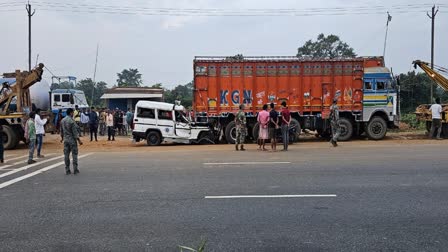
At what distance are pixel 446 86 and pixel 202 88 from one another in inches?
442

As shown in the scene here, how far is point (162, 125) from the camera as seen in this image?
18938 millimetres

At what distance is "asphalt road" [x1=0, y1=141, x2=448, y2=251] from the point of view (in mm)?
5324

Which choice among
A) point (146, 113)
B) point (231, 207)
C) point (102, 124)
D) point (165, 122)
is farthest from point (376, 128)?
point (102, 124)

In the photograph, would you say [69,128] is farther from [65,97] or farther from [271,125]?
[65,97]

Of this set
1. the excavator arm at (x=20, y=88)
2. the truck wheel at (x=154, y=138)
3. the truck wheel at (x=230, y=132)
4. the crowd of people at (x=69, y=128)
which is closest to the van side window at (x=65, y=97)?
the crowd of people at (x=69, y=128)

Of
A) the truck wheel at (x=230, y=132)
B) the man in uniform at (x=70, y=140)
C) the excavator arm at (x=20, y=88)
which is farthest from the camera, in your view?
the truck wheel at (x=230, y=132)

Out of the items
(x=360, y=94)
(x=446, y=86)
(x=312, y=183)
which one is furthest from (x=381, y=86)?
(x=312, y=183)

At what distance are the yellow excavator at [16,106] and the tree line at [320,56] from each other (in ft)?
35.4

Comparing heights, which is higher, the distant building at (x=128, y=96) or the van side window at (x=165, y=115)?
the distant building at (x=128, y=96)

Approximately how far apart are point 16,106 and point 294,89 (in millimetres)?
11790

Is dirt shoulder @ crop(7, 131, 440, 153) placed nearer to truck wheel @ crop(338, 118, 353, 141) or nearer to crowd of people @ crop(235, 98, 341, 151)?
truck wheel @ crop(338, 118, 353, 141)

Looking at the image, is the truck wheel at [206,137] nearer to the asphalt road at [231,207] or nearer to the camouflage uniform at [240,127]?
the camouflage uniform at [240,127]

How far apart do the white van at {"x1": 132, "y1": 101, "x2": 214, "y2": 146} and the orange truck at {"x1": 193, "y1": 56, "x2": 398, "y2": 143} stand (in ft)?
2.46

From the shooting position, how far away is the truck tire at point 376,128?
19.7m
